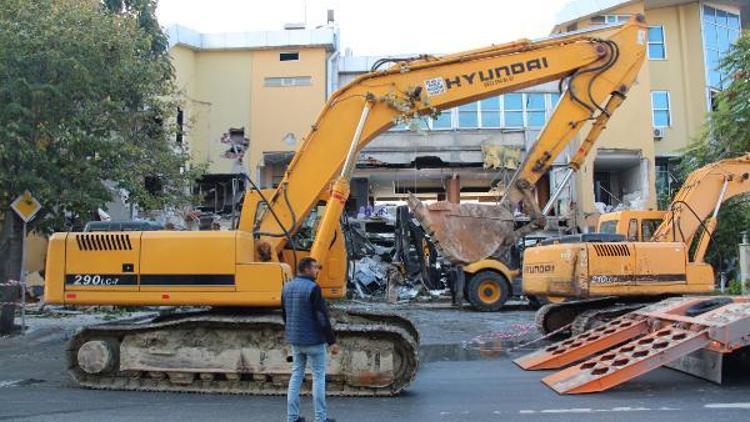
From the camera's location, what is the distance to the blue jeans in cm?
602

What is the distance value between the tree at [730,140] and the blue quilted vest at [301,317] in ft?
50.0

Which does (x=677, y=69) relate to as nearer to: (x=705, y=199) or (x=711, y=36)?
(x=711, y=36)

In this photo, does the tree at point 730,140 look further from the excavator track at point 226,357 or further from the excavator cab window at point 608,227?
the excavator track at point 226,357

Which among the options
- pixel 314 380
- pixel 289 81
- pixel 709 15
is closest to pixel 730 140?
pixel 709 15

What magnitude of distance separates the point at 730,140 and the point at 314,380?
644 inches

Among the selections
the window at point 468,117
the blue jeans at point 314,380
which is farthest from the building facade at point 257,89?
the blue jeans at point 314,380

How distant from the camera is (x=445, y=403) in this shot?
7180 millimetres

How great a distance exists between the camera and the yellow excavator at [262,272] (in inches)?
308

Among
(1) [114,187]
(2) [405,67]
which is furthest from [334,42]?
(2) [405,67]

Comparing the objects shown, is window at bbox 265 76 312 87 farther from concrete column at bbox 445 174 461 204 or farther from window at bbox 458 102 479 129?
concrete column at bbox 445 174 461 204

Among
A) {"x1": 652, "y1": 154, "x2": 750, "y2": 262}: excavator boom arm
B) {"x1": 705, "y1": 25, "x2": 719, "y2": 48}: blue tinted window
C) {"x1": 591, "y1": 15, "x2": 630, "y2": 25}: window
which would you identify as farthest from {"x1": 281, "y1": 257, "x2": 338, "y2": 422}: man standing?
{"x1": 705, "y1": 25, "x2": 719, "y2": 48}: blue tinted window

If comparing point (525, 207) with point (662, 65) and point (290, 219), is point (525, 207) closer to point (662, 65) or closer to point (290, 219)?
point (290, 219)

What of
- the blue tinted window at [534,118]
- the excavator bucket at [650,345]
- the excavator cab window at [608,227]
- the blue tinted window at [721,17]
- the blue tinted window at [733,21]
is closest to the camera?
the excavator bucket at [650,345]

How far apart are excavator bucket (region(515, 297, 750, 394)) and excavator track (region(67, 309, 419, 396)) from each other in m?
2.01
